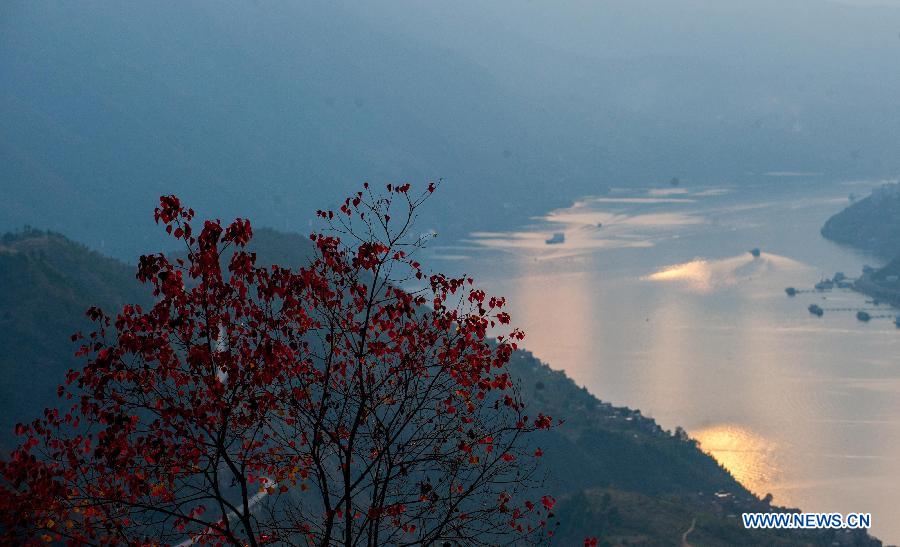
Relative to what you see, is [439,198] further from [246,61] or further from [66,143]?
[246,61]

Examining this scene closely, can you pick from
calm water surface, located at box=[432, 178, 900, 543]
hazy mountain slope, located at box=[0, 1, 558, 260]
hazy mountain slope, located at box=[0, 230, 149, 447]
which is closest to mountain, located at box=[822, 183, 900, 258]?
calm water surface, located at box=[432, 178, 900, 543]

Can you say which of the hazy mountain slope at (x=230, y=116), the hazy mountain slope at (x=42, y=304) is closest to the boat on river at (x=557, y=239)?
the hazy mountain slope at (x=230, y=116)

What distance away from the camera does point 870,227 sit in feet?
303

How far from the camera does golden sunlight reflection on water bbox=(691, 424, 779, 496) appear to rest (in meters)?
36.8

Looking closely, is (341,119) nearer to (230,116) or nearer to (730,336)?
(230,116)

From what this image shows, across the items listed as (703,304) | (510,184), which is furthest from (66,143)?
(703,304)

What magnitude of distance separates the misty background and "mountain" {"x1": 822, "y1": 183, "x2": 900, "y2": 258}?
30.7 metres

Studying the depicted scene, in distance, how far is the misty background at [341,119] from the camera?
372ft

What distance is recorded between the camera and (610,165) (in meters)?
145

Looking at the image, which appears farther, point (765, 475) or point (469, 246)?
point (469, 246)

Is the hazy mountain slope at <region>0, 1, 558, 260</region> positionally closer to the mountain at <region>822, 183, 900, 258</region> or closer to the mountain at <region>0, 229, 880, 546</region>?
the mountain at <region>822, 183, 900, 258</region>

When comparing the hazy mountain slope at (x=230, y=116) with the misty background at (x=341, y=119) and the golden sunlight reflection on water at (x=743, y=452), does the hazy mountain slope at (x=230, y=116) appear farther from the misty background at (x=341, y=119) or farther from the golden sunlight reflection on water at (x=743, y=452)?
the golden sunlight reflection on water at (x=743, y=452)

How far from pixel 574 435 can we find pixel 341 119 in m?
112

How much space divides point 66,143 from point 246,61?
41.9 meters
